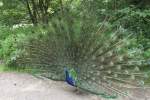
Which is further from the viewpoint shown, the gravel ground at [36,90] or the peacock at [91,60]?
the gravel ground at [36,90]

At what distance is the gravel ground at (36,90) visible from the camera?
704cm

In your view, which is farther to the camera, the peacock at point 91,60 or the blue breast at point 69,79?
the blue breast at point 69,79

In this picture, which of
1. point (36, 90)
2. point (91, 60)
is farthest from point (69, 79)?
point (36, 90)

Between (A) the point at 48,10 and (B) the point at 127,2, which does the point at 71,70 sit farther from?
(A) the point at 48,10

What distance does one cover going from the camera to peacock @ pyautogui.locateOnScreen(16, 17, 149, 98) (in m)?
6.91

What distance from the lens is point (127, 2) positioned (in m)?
9.38

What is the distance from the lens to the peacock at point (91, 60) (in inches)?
272

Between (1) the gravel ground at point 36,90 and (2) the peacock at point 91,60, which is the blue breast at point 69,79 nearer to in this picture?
(2) the peacock at point 91,60

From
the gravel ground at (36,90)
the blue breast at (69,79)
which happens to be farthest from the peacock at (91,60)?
the gravel ground at (36,90)

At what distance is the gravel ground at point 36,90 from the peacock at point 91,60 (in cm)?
19

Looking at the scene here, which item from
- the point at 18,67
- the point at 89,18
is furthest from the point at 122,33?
the point at 18,67

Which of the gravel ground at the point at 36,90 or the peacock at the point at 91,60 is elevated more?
the peacock at the point at 91,60

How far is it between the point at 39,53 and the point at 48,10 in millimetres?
4442

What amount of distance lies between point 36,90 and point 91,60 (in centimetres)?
126
